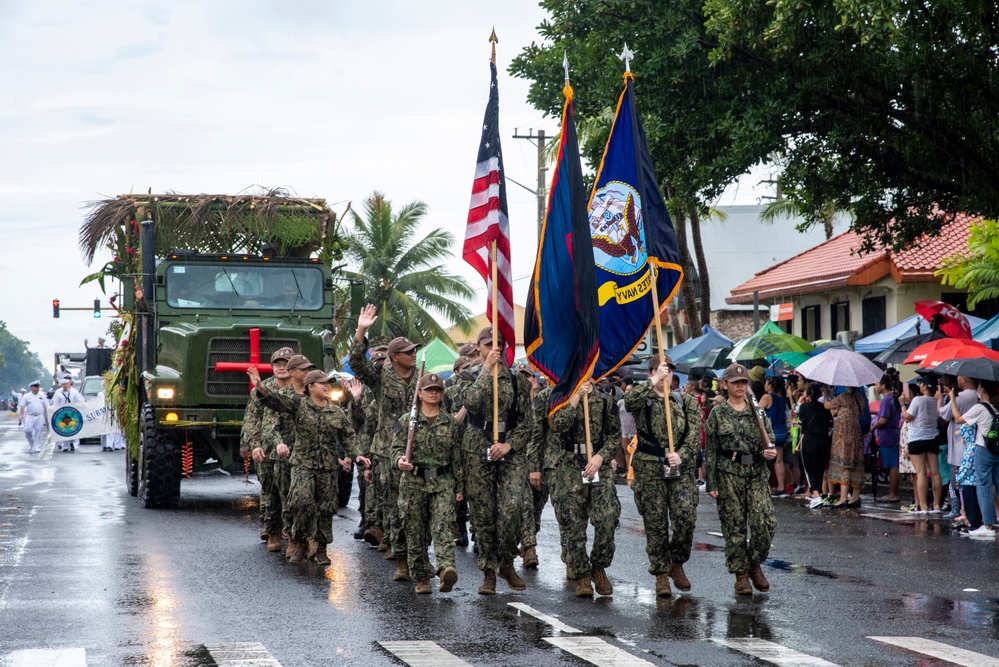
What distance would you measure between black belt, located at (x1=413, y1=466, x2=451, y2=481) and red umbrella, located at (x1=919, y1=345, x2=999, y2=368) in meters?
7.36

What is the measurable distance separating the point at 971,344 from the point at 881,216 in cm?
433

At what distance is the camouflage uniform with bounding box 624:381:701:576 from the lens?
9.89 metres

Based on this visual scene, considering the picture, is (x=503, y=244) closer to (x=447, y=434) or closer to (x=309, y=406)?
(x=447, y=434)

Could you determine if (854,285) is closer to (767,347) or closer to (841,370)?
(767,347)

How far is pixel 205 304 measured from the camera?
17250mm

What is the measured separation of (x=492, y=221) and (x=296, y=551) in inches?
143

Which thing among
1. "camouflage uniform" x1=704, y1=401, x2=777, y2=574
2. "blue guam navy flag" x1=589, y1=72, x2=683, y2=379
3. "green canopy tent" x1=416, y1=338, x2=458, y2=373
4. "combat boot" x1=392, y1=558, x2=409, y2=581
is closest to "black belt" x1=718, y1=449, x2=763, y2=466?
"camouflage uniform" x1=704, y1=401, x2=777, y2=574

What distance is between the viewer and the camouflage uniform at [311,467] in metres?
11.9

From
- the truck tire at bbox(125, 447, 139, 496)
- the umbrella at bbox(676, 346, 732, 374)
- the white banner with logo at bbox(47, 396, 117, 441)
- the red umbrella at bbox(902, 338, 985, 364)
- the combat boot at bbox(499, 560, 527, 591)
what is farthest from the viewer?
the white banner with logo at bbox(47, 396, 117, 441)

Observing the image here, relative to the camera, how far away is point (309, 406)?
12023 mm

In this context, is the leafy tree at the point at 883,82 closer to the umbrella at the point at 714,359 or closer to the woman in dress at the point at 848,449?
the woman in dress at the point at 848,449

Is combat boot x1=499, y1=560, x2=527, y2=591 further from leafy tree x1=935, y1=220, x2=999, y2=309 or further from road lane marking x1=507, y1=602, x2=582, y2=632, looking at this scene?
leafy tree x1=935, y1=220, x2=999, y2=309

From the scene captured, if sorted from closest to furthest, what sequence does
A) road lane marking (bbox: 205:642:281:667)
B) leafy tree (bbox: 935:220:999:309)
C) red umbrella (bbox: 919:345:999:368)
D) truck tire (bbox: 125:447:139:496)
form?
road lane marking (bbox: 205:642:281:667) → red umbrella (bbox: 919:345:999:368) → truck tire (bbox: 125:447:139:496) → leafy tree (bbox: 935:220:999:309)

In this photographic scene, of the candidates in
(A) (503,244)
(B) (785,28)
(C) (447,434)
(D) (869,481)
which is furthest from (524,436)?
(D) (869,481)
